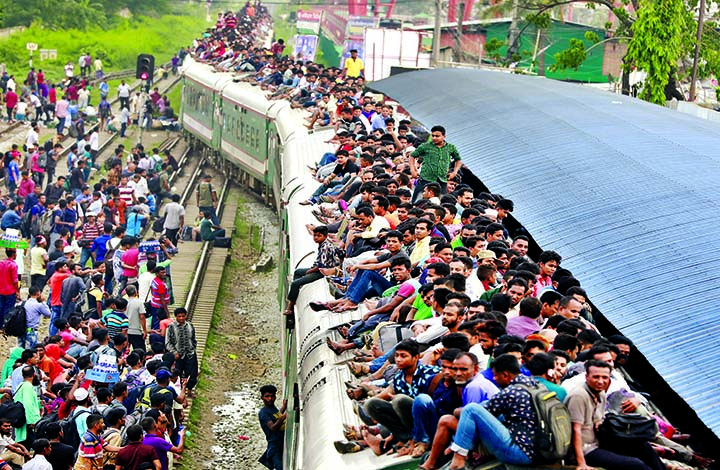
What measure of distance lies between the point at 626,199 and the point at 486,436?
559 cm

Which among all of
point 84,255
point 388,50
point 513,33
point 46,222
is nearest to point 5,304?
point 84,255

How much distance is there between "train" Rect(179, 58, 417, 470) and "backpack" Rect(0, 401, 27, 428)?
2.33 meters

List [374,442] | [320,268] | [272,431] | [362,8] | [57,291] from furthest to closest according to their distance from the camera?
[362,8]
[57,291]
[320,268]
[272,431]
[374,442]

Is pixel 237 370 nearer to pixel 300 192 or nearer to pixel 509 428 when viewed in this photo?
pixel 300 192

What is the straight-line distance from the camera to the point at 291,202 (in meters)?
15.7

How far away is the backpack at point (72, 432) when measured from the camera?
9.87 meters

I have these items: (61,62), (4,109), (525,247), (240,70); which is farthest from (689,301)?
(61,62)

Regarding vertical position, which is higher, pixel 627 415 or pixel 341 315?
pixel 627 415

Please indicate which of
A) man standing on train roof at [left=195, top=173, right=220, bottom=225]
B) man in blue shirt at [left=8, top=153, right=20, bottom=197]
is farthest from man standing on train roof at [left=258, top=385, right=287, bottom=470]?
man in blue shirt at [left=8, top=153, right=20, bottom=197]

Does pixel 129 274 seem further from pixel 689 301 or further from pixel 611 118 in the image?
pixel 689 301

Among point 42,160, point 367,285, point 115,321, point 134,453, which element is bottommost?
point 42,160

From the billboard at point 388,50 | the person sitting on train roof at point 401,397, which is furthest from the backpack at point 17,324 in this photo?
the billboard at point 388,50

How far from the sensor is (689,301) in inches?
327

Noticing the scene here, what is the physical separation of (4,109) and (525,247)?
3037 centimetres
